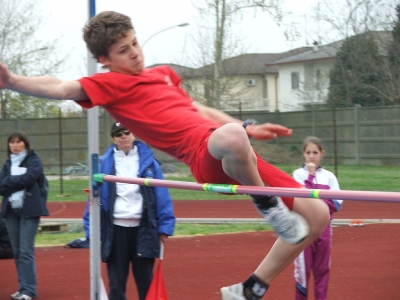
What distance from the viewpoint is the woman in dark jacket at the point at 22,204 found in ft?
19.6

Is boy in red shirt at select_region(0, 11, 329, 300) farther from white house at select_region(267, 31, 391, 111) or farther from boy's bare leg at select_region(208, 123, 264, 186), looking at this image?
white house at select_region(267, 31, 391, 111)

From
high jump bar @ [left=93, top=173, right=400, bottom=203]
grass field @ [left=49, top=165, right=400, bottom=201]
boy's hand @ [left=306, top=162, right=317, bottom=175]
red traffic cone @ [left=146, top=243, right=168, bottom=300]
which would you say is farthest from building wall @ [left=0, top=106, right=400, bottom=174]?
high jump bar @ [left=93, top=173, right=400, bottom=203]

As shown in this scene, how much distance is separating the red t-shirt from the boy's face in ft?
0.18

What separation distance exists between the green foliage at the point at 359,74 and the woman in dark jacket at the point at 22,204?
792 inches

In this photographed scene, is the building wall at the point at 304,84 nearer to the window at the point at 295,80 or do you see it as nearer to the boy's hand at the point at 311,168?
the window at the point at 295,80

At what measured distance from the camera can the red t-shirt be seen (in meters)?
3.37

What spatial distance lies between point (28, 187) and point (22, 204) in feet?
0.50

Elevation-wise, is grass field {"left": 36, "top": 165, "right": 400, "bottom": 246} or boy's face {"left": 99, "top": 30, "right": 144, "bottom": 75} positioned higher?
boy's face {"left": 99, "top": 30, "right": 144, "bottom": 75}

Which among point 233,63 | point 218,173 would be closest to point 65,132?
point 233,63

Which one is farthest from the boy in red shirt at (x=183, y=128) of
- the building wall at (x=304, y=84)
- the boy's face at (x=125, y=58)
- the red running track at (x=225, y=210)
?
the building wall at (x=304, y=84)

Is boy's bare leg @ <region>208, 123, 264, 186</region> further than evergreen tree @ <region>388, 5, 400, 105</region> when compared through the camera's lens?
No

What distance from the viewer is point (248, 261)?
24.7ft

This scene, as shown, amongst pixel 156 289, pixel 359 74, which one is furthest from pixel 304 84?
pixel 156 289

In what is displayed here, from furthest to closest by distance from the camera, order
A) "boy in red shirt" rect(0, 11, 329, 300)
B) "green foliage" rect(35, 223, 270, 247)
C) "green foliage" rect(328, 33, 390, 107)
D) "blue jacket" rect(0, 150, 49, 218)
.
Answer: "green foliage" rect(328, 33, 390, 107) < "green foliage" rect(35, 223, 270, 247) < "blue jacket" rect(0, 150, 49, 218) < "boy in red shirt" rect(0, 11, 329, 300)
